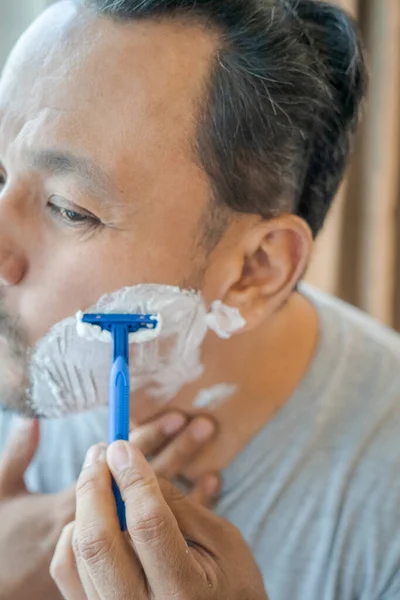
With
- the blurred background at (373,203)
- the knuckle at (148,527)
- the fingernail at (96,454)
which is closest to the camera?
the knuckle at (148,527)

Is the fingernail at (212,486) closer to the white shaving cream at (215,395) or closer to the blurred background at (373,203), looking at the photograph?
the white shaving cream at (215,395)

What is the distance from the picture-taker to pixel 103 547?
0.65 m

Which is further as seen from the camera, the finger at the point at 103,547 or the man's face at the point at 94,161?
the man's face at the point at 94,161

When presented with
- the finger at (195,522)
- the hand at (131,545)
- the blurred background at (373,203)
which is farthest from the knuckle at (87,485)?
the blurred background at (373,203)

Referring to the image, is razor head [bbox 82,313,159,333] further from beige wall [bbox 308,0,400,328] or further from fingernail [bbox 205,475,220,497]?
beige wall [bbox 308,0,400,328]

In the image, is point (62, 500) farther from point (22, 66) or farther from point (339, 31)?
point (339, 31)

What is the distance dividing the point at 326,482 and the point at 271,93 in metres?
0.51

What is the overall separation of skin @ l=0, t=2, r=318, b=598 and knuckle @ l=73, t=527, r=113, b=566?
6 centimetres

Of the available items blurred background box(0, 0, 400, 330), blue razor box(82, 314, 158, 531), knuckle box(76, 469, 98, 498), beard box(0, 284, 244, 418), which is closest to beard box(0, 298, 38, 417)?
beard box(0, 284, 244, 418)

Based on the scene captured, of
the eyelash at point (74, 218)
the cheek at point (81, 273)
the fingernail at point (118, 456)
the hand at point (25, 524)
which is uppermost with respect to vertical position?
the eyelash at point (74, 218)

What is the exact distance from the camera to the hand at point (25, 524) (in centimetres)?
87

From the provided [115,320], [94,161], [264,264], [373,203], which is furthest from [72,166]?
[373,203]

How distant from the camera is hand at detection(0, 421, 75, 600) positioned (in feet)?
2.85

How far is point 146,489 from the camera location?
0.66 meters
